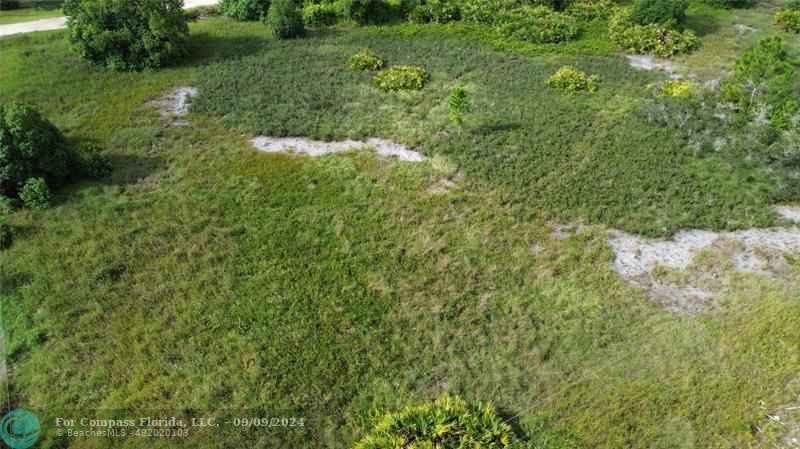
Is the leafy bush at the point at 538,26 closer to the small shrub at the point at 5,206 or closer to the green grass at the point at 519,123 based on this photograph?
the green grass at the point at 519,123

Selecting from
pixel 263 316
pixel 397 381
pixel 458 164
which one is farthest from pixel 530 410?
pixel 458 164

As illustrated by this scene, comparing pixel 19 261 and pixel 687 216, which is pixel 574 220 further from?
pixel 19 261

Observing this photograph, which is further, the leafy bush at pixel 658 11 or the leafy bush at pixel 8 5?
the leafy bush at pixel 8 5

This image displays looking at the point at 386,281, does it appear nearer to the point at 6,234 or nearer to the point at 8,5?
the point at 6,234

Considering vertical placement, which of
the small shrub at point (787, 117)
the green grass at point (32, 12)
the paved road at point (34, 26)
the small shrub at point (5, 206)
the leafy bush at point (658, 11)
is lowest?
the small shrub at point (5, 206)

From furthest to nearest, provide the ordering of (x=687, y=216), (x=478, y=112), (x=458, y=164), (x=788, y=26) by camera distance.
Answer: (x=788, y=26) → (x=478, y=112) → (x=458, y=164) → (x=687, y=216)

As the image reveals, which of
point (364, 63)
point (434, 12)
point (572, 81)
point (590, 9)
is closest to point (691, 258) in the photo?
point (572, 81)

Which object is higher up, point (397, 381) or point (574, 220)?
point (574, 220)

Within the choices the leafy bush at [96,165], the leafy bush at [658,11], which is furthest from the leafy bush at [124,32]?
the leafy bush at [658,11]
